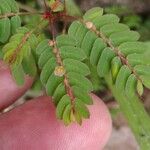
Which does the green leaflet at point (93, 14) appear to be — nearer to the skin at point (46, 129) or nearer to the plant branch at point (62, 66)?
the plant branch at point (62, 66)

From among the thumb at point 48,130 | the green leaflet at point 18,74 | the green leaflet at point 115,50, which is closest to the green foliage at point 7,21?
the green leaflet at point 18,74

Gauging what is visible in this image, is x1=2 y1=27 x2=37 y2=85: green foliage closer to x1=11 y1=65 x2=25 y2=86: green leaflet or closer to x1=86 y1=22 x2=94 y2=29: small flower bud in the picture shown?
x1=11 y1=65 x2=25 y2=86: green leaflet

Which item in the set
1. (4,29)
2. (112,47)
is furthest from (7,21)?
(112,47)

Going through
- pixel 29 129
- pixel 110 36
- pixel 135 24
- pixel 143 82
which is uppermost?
pixel 110 36

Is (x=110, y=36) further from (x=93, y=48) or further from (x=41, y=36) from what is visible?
(x=41, y=36)

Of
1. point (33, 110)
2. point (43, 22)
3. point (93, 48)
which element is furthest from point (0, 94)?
point (93, 48)

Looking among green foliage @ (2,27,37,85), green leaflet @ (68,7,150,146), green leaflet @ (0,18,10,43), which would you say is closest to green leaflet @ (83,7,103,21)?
green leaflet @ (68,7,150,146)

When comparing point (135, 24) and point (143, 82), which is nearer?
point (143, 82)
